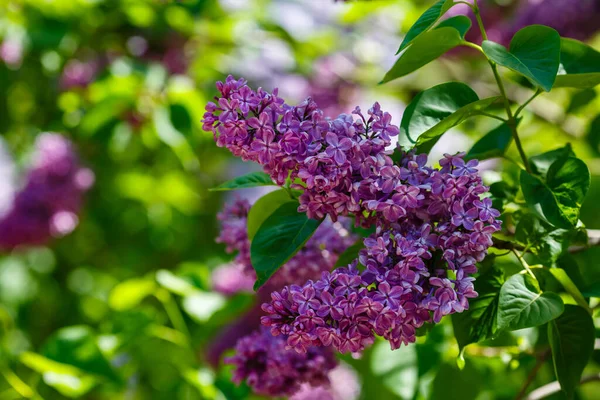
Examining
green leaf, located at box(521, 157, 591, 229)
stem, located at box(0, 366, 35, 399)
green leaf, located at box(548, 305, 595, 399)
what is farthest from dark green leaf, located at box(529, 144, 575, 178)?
stem, located at box(0, 366, 35, 399)

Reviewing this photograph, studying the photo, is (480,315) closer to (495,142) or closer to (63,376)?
(495,142)

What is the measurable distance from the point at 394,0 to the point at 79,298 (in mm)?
1320

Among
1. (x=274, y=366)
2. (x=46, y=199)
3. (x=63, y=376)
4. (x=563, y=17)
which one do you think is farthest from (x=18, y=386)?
(x=563, y=17)

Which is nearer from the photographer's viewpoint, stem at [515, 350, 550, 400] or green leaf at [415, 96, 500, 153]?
green leaf at [415, 96, 500, 153]

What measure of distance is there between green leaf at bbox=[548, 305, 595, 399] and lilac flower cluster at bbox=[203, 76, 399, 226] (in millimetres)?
203

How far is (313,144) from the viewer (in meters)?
0.57

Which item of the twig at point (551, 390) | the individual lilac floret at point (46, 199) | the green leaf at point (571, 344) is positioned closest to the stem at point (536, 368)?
the twig at point (551, 390)

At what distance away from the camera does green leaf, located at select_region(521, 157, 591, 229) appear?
0.62 m

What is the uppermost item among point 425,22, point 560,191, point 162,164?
point 425,22

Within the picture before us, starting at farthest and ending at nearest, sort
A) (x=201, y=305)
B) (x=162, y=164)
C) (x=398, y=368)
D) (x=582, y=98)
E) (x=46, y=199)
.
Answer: (x=162, y=164) < (x=46, y=199) < (x=201, y=305) < (x=582, y=98) < (x=398, y=368)

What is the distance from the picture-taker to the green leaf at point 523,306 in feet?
1.86

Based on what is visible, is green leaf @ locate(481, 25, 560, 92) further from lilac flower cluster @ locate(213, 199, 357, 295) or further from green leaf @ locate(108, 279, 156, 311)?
green leaf @ locate(108, 279, 156, 311)

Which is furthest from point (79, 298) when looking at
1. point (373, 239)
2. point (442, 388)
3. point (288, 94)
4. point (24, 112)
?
point (373, 239)

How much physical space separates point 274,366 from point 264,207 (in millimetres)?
186
